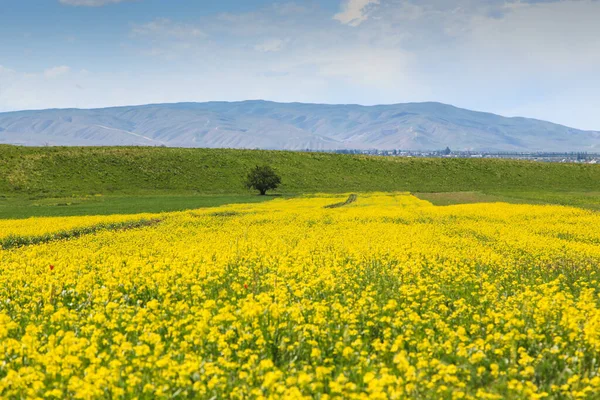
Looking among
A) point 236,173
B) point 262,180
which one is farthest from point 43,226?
point 236,173

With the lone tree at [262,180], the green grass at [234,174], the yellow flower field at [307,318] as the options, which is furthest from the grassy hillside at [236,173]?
the yellow flower field at [307,318]

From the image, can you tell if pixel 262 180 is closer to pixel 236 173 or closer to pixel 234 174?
pixel 234 174

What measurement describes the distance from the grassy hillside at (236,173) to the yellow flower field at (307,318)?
7672 centimetres

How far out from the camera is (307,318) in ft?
42.5

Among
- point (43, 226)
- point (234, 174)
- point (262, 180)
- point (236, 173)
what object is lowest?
point (43, 226)

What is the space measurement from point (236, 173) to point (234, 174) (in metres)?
0.93

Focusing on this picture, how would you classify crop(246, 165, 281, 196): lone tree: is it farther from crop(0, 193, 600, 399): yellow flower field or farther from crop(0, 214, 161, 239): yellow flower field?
crop(0, 193, 600, 399): yellow flower field

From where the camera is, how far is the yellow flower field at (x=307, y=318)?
8.76 metres

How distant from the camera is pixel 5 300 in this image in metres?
14.9

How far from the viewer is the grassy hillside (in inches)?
3971

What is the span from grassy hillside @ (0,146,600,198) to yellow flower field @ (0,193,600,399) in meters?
76.7

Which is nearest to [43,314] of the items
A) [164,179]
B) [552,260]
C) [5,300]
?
[5,300]

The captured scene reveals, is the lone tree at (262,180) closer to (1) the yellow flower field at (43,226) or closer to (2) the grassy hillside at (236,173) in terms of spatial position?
(2) the grassy hillside at (236,173)

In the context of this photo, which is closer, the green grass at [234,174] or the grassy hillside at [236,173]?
the green grass at [234,174]
